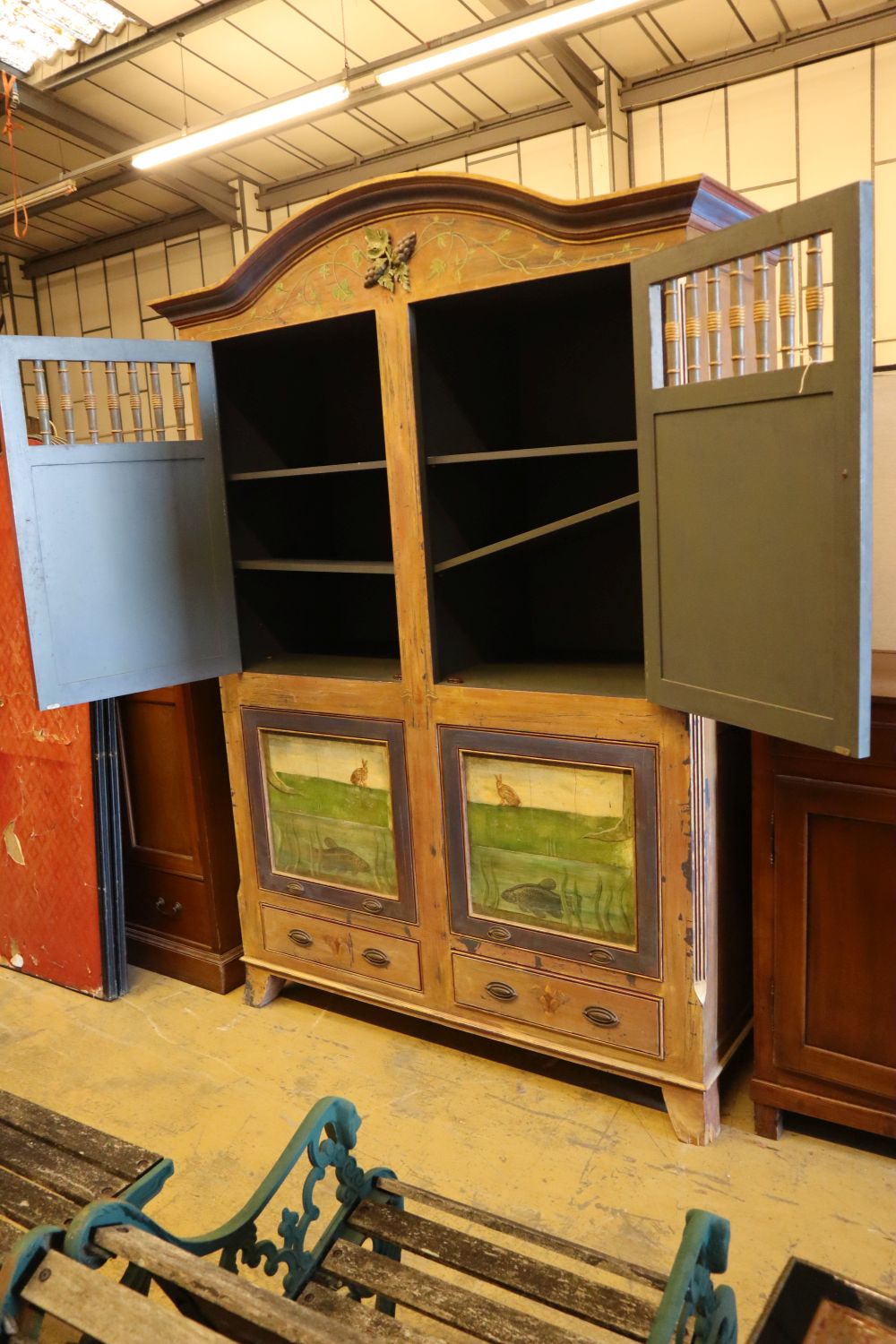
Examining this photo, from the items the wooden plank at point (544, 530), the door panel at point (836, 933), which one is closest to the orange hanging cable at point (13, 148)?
the wooden plank at point (544, 530)

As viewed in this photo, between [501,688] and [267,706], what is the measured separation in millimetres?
850

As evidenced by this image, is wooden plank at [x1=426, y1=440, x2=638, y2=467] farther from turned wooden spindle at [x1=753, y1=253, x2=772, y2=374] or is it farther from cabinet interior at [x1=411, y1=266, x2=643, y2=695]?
turned wooden spindle at [x1=753, y1=253, x2=772, y2=374]

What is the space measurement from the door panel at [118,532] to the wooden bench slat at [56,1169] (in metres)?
1.16

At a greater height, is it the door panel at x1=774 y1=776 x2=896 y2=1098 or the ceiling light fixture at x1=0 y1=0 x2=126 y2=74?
the ceiling light fixture at x1=0 y1=0 x2=126 y2=74

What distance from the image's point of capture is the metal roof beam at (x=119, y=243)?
495 cm

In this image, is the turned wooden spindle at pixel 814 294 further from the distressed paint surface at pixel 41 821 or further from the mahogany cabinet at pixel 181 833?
the distressed paint surface at pixel 41 821

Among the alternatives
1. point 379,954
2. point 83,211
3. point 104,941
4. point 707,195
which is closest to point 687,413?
point 707,195

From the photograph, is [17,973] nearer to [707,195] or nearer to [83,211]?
[707,195]

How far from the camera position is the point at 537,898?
8.55ft

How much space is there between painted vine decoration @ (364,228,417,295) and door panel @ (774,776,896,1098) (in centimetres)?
158

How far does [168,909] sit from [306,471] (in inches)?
65.1

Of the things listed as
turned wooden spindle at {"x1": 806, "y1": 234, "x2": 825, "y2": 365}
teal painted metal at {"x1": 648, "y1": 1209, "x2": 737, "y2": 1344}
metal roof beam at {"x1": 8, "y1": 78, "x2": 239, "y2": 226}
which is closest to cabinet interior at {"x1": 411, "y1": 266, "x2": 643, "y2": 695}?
turned wooden spindle at {"x1": 806, "y1": 234, "x2": 825, "y2": 365}

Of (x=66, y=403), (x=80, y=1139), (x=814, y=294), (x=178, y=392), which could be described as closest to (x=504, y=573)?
(x=178, y=392)

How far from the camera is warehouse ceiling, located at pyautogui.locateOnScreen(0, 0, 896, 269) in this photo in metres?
3.26
